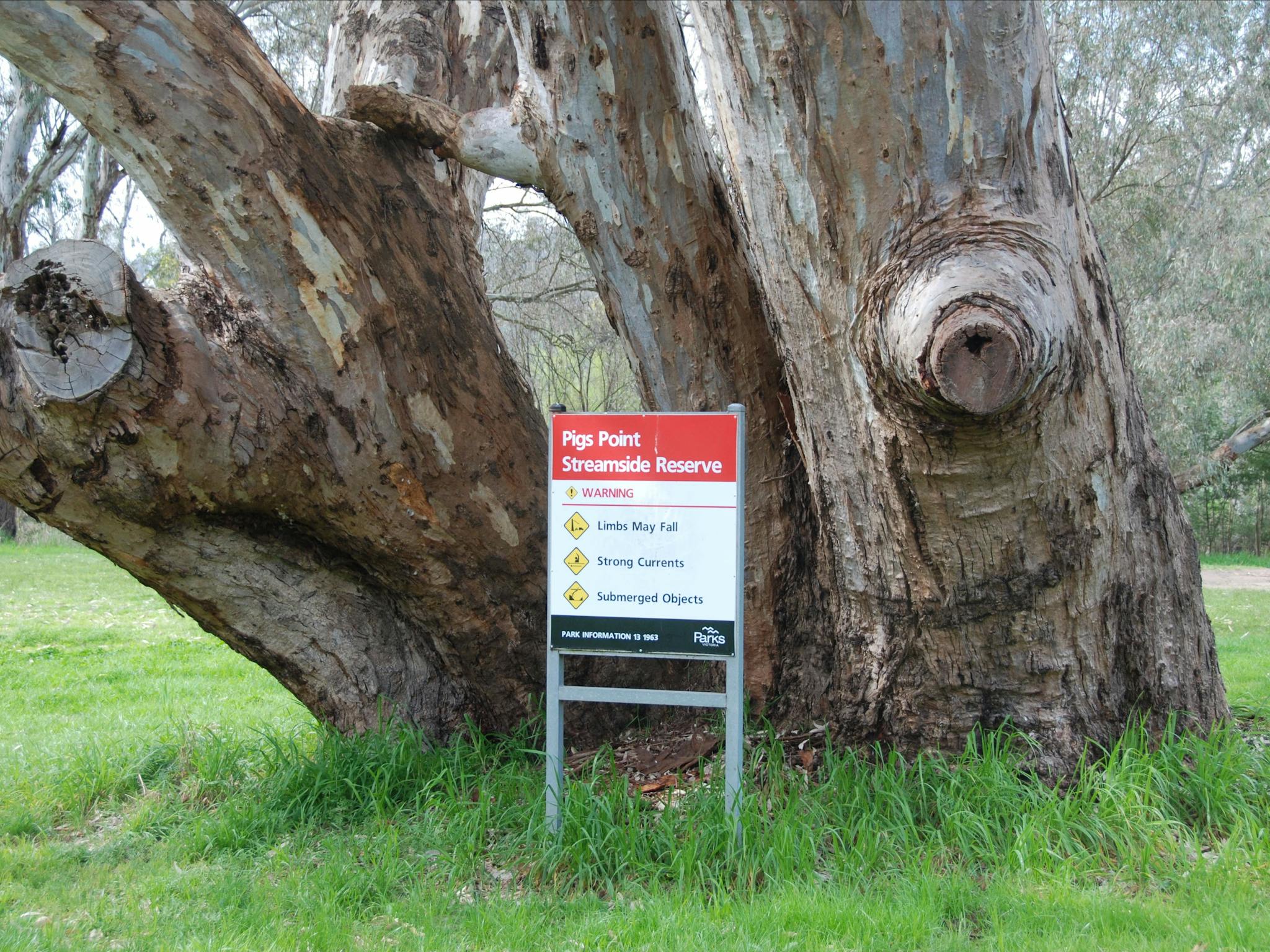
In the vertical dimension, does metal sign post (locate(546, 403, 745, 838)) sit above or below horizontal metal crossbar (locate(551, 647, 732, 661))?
above

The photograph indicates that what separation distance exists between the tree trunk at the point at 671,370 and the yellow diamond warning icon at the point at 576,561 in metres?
0.64

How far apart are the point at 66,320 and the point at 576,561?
188 centimetres

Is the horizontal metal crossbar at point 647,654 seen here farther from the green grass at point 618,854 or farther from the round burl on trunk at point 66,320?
the round burl on trunk at point 66,320

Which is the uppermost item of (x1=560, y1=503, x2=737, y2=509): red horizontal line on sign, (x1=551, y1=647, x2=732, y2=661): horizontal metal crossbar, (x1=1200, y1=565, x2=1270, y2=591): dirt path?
(x1=560, y1=503, x2=737, y2=509): red horizontal line on sign

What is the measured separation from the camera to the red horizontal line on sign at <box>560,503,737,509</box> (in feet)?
11.8

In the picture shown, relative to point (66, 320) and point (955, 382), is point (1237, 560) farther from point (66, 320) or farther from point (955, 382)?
point (66, 320)

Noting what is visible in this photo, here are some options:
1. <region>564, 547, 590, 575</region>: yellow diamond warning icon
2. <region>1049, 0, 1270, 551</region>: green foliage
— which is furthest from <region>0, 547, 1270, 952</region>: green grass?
<region>1049, 0, 1270, 551</region>: green foliage

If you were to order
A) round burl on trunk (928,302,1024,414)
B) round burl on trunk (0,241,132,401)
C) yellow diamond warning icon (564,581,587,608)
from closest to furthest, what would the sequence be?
round burl on trunk (928,302,1024,414) → round burl on trunk (0,241,132,401) → yellow diamond warning icon (564,581,587,608)

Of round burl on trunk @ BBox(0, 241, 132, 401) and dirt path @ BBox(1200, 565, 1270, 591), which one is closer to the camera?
round burl on trunk @ BBox(0, 241, 132, 401)

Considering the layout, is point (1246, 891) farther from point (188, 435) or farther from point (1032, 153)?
point (188, 435)

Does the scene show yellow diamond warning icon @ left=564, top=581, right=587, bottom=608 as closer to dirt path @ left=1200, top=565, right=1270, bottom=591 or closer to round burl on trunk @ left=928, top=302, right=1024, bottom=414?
round burl on trunk @ left=928, top=302, right=1024, bottom=414

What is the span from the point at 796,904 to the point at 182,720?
A: 158 inches

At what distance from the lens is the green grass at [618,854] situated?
3016mm

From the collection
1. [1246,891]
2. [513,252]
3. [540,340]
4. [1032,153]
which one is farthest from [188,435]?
[540,340]
